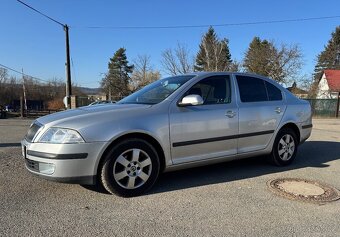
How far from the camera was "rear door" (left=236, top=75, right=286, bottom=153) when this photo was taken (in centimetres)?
564

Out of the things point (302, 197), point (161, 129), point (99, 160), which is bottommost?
point (302, 197)

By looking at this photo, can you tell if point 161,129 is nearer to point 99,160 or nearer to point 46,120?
point 99,160

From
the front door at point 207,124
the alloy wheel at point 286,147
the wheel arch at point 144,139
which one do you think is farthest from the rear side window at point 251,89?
the wheel arch at point 144,139

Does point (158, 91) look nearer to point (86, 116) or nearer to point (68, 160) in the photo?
point (86, 116)

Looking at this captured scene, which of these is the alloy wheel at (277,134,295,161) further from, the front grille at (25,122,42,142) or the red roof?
the red roof

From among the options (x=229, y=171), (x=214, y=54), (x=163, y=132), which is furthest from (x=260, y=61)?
(x=163, y=132)

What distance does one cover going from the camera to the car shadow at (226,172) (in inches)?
199

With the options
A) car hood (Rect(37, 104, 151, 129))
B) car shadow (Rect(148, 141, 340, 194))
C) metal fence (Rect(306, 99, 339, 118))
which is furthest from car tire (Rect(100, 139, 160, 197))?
metal fence (Rect(306, 99, 339, 118))

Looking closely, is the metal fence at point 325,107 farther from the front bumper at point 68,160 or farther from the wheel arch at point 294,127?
the front bumper at point 68,160

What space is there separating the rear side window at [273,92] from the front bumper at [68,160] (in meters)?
3.25

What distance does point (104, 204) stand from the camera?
165 inches

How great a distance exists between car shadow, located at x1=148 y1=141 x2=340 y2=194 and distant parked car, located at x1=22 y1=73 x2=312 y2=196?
0.85 ft

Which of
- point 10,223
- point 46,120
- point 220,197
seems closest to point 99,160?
point 46,120

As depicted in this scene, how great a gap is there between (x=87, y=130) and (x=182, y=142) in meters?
1.32
